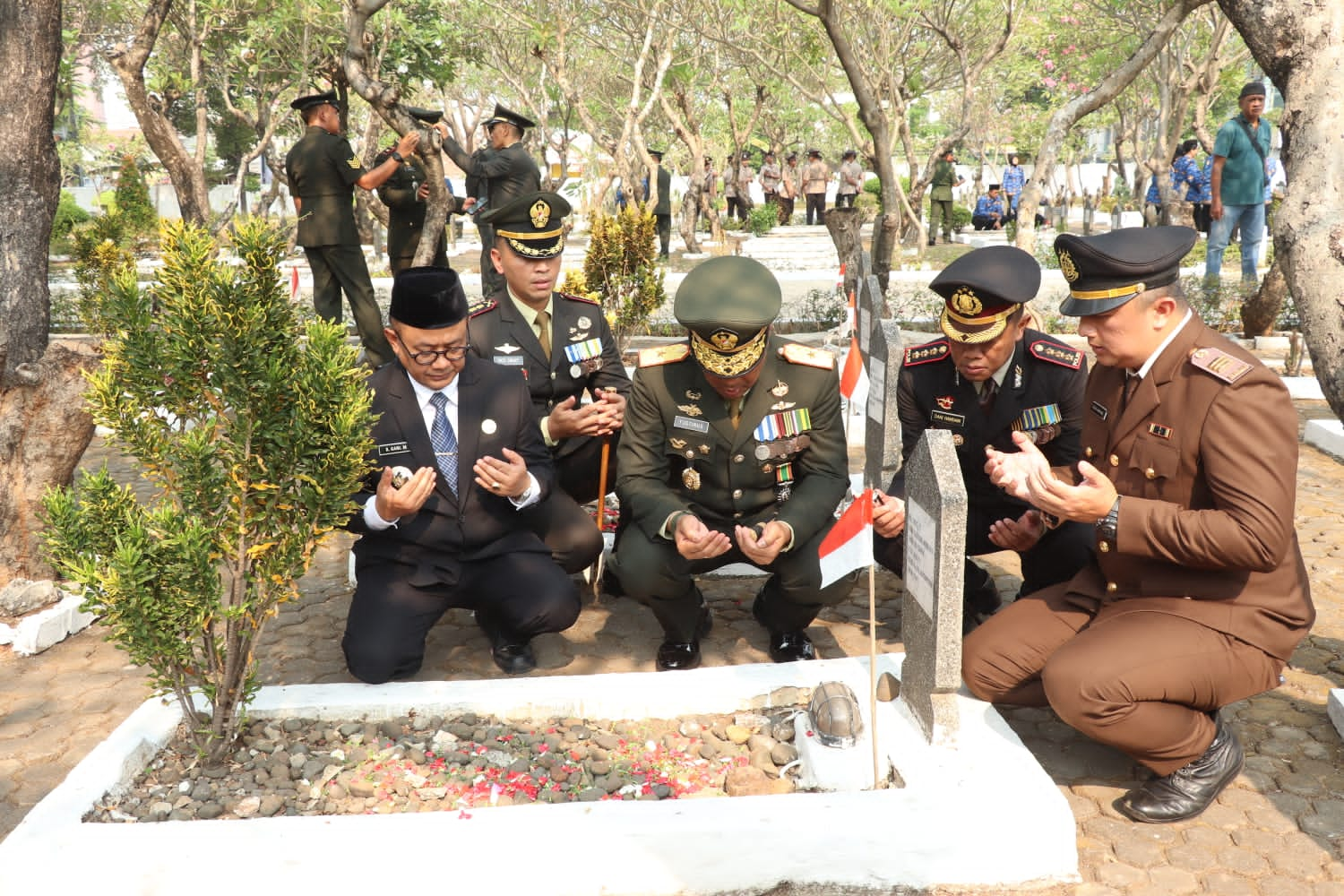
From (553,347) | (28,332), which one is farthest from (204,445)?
(28,332)

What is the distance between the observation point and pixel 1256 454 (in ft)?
9.33

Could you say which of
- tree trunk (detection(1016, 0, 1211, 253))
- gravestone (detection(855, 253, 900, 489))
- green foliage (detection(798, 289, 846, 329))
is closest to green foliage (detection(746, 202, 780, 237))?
green foliage (detection(798, 289, 846, 329))

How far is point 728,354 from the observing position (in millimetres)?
3510

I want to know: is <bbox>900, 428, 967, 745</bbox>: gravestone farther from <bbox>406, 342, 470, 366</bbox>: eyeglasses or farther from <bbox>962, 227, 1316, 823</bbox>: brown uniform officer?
<bbox>406, 342, 470, 366</bbox>: eyeglasses

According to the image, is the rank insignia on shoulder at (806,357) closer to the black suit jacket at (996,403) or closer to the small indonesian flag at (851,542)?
the black suit jacket at (996,403)

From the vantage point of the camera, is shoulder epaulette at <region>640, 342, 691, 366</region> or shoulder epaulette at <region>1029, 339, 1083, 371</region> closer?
shoulder epaulette at <region>640, 342, 691, 366</region>

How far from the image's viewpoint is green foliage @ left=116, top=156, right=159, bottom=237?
2094 cm

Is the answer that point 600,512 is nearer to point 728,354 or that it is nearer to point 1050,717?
point 728,354

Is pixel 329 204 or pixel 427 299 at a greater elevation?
pixel 329 204

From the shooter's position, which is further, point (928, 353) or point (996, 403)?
point (928, 353)

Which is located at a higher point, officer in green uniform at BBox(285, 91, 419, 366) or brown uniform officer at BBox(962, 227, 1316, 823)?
officer in green uniform at BBox(285, 91, 419, 366)

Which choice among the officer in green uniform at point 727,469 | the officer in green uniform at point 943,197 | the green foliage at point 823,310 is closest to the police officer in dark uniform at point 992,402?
the officer in green uniform at point 727,469

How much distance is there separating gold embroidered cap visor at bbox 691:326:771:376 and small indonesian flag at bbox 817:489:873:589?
2.33ft

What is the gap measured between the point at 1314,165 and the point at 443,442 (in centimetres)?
296
